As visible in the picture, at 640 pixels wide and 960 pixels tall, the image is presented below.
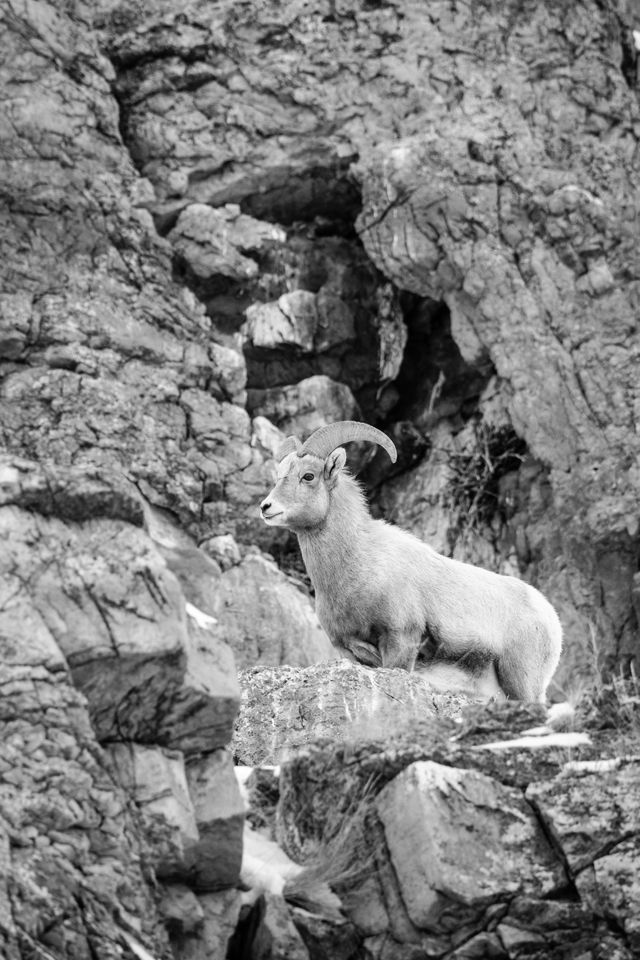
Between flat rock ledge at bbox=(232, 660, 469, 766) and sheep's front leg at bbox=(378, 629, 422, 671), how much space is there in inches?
37.0

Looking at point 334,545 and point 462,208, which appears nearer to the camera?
point 334,545

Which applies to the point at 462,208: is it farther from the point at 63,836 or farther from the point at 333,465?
the point at 63,836

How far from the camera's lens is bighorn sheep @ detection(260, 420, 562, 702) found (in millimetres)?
13773

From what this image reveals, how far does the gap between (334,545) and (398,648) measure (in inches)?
42.6

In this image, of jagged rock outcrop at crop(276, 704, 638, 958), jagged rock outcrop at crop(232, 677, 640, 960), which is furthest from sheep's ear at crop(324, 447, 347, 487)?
jagged rock outcrop at crop(276, 704, 638, 958)

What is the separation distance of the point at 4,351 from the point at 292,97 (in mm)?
5684

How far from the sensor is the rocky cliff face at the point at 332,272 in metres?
18.8

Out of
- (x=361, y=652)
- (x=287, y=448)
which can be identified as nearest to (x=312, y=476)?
(x=287, y=448)

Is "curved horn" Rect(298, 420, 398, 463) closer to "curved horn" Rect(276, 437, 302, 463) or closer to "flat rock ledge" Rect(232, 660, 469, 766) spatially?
"curved horn" Rect(276, 437, 302, 463)

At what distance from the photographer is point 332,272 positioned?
21.8 m

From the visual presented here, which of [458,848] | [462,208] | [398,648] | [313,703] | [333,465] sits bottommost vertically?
[313,703]

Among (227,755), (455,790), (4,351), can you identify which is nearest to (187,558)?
(227,755)

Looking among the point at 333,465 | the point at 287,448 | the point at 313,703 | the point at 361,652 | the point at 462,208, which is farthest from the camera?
the point at 462,208

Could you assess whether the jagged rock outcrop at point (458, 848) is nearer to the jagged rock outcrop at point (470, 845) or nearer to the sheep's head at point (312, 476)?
the jagged rock outcrop at point (470, 845)
